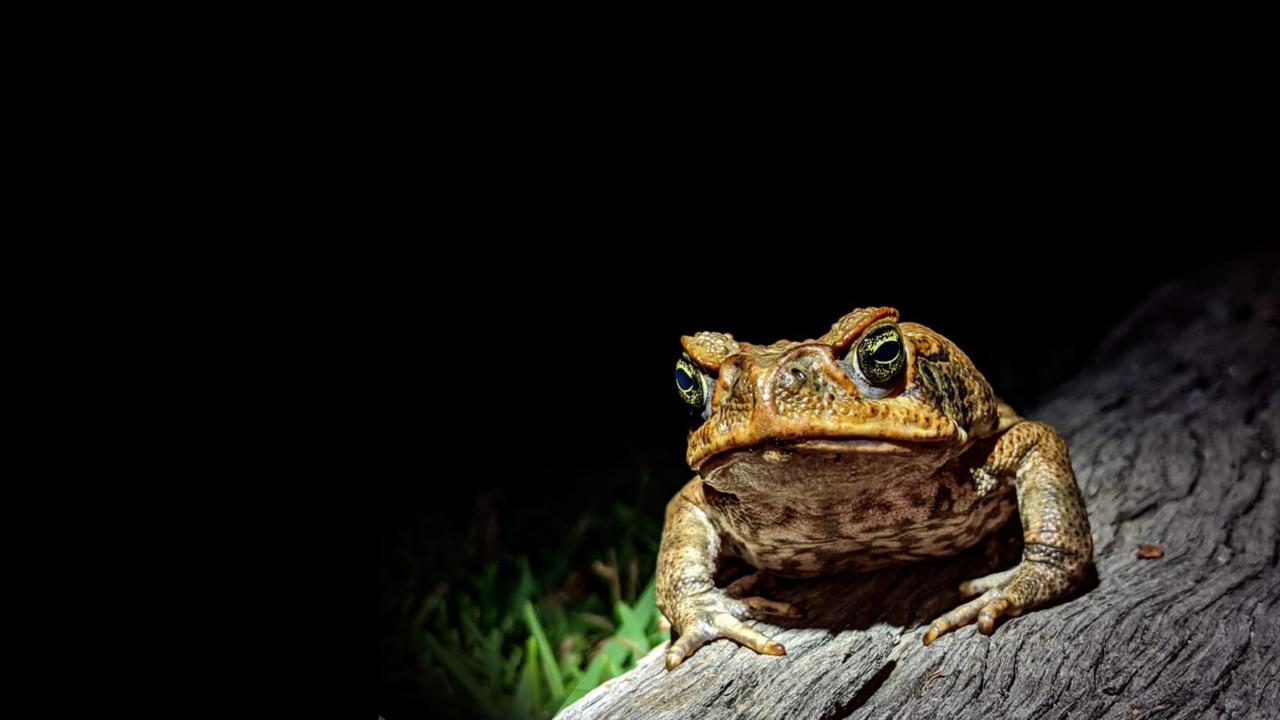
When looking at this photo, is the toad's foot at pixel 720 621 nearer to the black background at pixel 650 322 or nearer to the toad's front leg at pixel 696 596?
the toad's front leg at pixel 696 596

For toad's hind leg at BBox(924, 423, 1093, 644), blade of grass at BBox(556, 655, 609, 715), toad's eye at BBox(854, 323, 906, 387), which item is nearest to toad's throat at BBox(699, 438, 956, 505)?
toad's eye at BBox(854, 323, 906, 387)

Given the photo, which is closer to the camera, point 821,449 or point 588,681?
point 821,449

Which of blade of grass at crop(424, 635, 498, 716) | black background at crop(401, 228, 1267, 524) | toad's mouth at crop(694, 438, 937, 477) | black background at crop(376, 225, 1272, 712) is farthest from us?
black background at crop(401, 228, 1267, 524)

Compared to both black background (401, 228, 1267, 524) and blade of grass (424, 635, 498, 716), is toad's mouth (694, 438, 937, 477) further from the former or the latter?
black background (401, 228, 1267, 524)

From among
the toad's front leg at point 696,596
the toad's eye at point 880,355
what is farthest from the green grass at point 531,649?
the toad's eye at point 880,355

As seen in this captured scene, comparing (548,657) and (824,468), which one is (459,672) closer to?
(548,657)

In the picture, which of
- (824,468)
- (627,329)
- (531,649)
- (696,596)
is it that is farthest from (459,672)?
(627,329)
